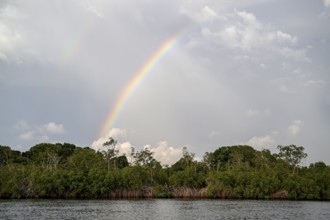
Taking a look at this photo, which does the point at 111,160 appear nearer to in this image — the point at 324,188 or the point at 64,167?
the point at 64,167

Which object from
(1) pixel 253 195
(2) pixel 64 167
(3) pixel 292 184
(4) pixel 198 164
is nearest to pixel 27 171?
(2) pixel 64 167

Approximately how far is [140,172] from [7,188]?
36.9 metres

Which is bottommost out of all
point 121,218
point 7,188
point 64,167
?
point 121,218

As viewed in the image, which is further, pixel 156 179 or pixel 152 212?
pixel 156 179

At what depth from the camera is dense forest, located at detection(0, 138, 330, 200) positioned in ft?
345

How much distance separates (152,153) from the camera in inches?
5197

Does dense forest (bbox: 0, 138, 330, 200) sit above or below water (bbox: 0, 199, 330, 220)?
above

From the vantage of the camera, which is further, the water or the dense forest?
the dense forest

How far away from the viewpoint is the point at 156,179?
12512cm

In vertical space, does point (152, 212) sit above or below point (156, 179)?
below

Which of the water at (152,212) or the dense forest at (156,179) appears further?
the dense forest at (156,179)

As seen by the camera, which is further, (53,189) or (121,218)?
(53,189)

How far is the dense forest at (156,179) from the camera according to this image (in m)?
105

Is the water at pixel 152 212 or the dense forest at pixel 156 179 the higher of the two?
the dense forest at pixel 156 179
